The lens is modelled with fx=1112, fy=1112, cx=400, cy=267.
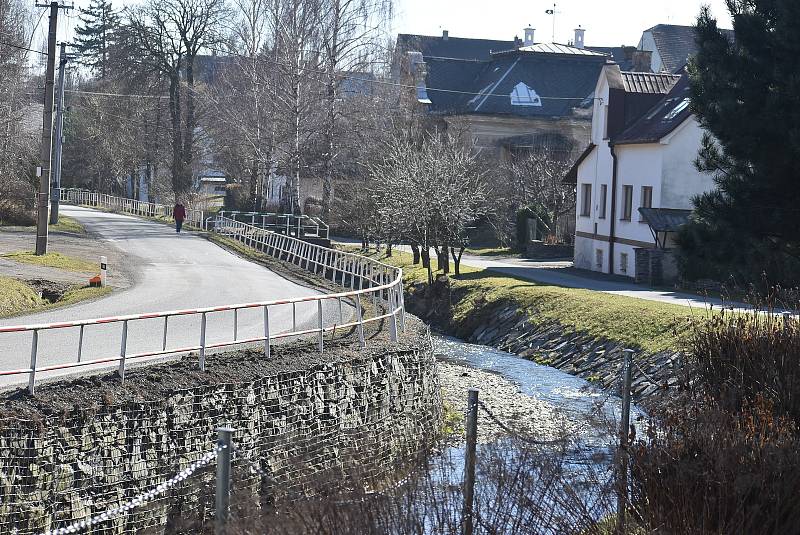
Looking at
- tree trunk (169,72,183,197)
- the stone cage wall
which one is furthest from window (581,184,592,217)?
tree trunk (169,72,183,197)

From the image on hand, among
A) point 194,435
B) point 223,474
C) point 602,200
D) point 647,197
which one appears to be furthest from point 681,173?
point 223,474

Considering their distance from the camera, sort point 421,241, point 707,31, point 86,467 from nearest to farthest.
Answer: point 86,467
point 707,31
point 421,241

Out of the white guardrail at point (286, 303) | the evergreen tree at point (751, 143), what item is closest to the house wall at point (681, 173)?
the white guardrail at point (286, 303)

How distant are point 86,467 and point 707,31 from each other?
9787 mm

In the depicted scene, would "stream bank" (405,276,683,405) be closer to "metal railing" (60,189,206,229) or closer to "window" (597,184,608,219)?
"window" (597,184,608,219)

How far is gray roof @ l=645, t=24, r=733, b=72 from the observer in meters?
66.8

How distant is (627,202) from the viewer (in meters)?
38.2

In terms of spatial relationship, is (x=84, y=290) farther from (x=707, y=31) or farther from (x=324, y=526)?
(x=324, y=526)

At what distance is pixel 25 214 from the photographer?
45.8 meters

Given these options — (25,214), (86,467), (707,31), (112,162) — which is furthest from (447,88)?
(86,467)

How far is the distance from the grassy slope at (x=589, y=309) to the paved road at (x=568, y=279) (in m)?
0.77

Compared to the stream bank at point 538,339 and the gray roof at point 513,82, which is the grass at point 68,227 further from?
the gray roof at point 513,82

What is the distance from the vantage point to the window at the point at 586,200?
41750 mm

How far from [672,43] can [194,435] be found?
61.0 metres
